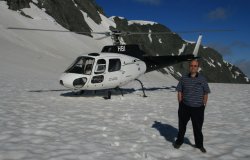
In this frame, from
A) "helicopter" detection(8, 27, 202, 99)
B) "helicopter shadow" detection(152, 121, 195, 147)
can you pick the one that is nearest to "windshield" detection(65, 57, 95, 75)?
"helicopter" detection(8, 27, 202, 99)

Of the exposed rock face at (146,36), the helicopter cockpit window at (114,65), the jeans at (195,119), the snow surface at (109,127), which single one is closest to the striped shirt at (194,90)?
the jeans at (195,119)

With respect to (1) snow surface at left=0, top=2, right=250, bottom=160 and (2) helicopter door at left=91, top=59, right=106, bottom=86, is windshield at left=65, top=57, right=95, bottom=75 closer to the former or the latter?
(2) helicopter door at left=91, top=59, right=106, bottom=86

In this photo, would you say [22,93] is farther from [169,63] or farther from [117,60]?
[169,63]

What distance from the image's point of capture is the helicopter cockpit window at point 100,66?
48.6 ft

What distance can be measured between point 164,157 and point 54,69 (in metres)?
29.8

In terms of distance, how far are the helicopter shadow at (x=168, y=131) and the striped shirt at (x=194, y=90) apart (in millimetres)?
1222

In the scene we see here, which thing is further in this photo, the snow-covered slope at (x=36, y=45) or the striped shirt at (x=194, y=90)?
the snow-covered slope at (x=36, y=45)

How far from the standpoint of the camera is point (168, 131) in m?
9.52

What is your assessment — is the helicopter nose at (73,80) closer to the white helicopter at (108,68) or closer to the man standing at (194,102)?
the white helicopter at (108,68)

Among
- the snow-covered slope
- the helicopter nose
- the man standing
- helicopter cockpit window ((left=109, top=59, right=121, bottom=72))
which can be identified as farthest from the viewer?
the snow-covered slope

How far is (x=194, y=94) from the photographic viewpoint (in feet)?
24.9

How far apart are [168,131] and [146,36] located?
113 m

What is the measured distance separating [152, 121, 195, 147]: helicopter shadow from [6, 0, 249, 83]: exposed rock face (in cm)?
1125

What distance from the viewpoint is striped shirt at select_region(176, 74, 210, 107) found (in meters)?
7.56
